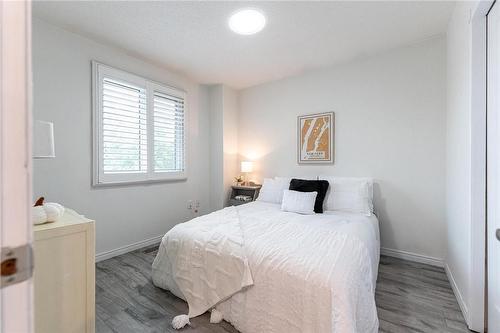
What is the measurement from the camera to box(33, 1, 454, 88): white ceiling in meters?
2.08

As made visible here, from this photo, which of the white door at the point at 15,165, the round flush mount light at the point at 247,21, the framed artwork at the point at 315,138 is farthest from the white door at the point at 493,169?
the white door at the point at 15,165

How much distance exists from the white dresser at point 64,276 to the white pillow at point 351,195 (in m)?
2.47

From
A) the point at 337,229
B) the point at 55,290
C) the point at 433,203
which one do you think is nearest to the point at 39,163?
the point at 55,290

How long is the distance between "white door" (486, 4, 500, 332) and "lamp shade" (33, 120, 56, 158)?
273 centimetres

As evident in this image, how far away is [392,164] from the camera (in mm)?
2885

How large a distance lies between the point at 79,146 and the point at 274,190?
7.99 feet

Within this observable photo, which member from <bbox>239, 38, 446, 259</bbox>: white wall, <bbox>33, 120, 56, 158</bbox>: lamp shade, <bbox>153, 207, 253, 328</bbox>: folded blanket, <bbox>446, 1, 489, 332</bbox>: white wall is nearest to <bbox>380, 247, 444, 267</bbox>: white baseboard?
<bbox>239, 38, 446, 259</bbox>: white wall

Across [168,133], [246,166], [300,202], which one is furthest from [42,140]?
[246,166]

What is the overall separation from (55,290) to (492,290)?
2.48 m

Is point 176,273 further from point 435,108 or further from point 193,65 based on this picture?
point 435,108

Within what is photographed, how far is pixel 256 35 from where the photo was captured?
253cm

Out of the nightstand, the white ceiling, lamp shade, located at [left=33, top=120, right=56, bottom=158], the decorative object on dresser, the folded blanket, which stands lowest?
the folded blanket

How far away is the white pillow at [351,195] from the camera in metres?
2.71

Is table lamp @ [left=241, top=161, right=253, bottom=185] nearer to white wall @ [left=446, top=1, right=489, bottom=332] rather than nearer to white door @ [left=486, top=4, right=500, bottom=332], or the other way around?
white wall @ [left=446, top=1, right=489, bottom=332]
